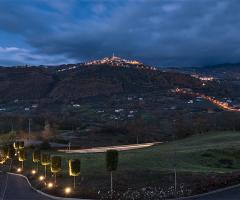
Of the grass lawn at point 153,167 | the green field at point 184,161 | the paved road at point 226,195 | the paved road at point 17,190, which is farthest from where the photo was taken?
the green field at point 184,161

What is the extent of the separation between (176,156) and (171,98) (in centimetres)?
12991

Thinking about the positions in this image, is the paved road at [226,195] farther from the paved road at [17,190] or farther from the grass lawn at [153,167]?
the paved road at [17,190]

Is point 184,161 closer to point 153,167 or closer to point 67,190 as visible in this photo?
point 153,167

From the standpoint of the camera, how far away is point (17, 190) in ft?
124

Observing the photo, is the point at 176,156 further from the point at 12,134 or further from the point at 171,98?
the point at 171,98

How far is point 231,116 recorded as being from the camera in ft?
351

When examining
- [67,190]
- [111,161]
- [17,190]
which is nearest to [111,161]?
[111,161]

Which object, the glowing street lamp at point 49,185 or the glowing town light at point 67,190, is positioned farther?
the glowing street lamp at point 49,185

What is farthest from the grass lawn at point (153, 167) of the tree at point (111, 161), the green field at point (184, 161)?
the tree at point (111, 161)

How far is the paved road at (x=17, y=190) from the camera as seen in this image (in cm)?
3306

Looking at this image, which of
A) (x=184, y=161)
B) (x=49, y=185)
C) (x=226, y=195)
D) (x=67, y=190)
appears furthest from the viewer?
(x=184, y=161)

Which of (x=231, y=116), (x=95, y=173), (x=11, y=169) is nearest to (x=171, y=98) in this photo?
(x=231, y=116)

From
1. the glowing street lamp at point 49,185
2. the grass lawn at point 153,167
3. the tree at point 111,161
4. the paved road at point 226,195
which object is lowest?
the glowing street lamp at point 49,185

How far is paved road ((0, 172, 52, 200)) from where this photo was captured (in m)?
33.1
